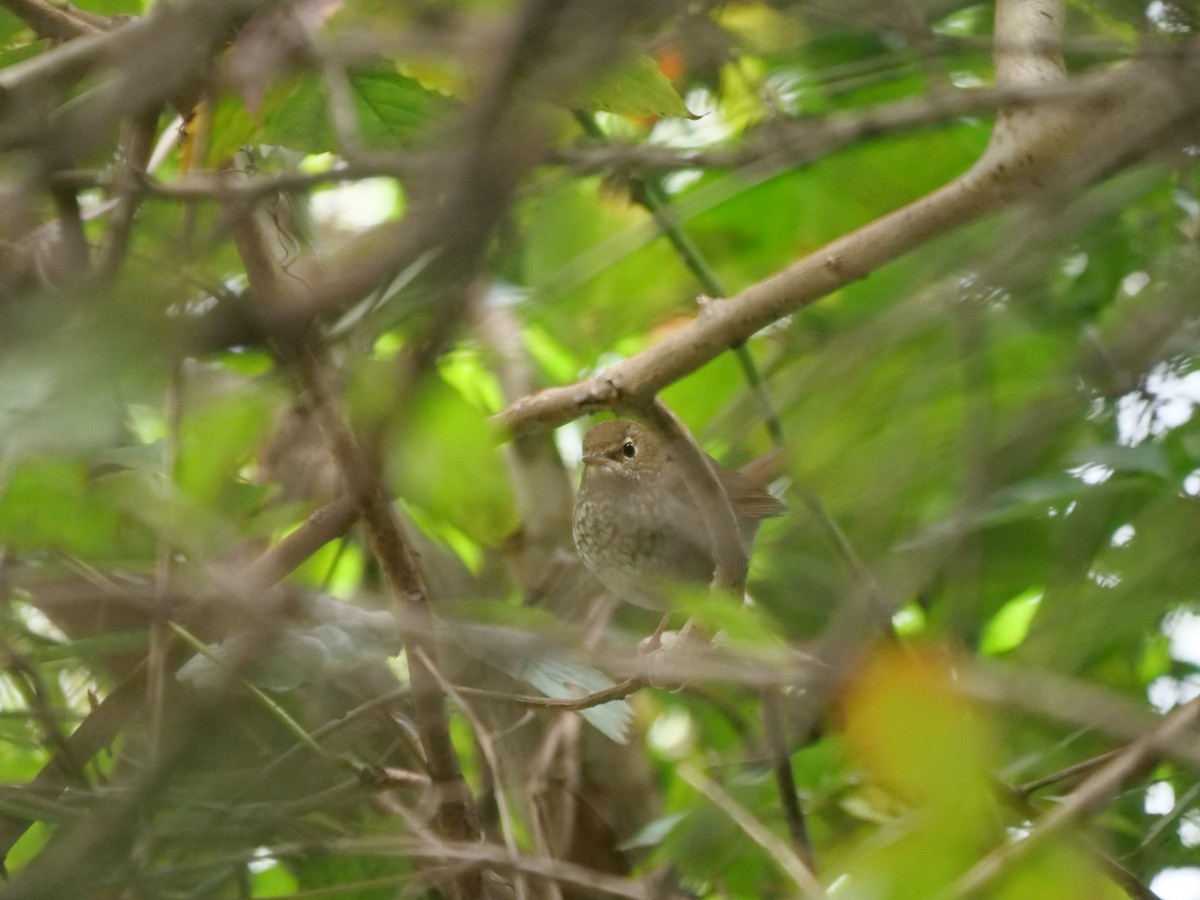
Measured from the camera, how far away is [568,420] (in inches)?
89.8

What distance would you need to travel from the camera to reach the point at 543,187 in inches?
51.8

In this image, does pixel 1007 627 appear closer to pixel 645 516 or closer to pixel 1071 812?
pixel 645 516

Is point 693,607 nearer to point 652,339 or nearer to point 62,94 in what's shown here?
point 62,94

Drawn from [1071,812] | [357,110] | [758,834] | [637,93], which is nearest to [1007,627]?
[758,834]

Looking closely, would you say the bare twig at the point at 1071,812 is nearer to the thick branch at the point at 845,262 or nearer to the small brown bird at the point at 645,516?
the thick branch at the point at 845,262

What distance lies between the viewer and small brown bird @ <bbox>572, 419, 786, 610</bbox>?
9.73 ft

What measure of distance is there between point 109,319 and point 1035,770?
6.51ft

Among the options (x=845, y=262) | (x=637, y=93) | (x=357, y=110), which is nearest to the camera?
(x=637, y=93)

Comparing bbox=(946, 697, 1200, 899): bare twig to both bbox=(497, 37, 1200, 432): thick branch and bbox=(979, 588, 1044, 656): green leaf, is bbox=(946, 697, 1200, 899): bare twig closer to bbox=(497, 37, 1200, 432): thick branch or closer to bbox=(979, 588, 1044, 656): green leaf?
bbox=(497, 37, 1200, 432): thick branch

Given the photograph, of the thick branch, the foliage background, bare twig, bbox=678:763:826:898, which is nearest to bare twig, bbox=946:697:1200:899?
the foliage background

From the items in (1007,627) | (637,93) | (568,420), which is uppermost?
(637,93)

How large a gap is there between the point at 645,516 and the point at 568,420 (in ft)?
3.08

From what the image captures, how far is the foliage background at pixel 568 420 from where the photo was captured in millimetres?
979

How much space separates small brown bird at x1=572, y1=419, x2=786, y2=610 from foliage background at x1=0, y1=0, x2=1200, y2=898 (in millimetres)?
138
